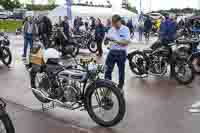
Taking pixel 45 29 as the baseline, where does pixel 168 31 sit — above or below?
above

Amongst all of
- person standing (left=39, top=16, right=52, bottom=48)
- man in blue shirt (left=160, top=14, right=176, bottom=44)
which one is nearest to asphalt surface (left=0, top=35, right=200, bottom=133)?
man in blue shirt (left=160, top=14, right=176, bottom=44)

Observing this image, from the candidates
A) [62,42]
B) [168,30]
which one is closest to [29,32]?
[62,42]

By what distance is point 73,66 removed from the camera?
25.2 ft

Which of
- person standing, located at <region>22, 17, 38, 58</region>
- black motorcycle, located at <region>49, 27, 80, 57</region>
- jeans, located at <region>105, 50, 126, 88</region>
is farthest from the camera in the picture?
black motorcycle, located at <region>49, 27, 80, 57</region>

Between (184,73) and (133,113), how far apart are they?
13.0ft

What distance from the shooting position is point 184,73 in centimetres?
1152

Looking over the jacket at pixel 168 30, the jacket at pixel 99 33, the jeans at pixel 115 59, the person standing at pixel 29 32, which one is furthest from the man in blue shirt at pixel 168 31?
the jacket at pixel 99 33

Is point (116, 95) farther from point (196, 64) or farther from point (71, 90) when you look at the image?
point (196, 64)

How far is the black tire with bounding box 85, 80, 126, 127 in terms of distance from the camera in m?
6.81

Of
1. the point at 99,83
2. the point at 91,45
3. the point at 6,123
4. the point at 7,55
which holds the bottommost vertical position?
the point at 91,45

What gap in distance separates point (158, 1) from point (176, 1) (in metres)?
4.05

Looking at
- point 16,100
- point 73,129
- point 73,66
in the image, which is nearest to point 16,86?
point 16,100

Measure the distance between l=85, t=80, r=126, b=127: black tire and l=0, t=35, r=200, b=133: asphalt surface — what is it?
0.34ft

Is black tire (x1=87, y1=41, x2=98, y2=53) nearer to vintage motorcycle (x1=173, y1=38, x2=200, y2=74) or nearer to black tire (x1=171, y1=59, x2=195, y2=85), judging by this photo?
vintage motorcycle (x1=173, y1=38, x2=200, y2=74)
